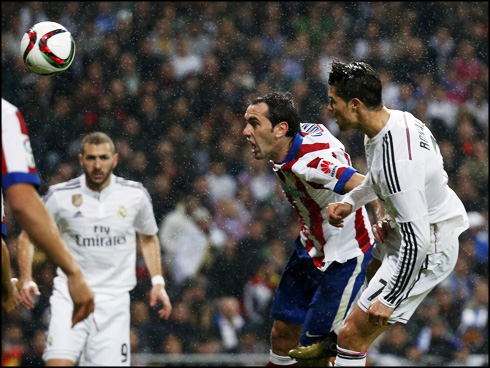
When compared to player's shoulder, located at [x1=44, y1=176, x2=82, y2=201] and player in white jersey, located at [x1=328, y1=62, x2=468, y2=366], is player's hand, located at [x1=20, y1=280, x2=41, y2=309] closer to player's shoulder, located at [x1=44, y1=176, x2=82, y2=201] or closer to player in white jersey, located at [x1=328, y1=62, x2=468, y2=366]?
player's shoulder, located at [x1=44, y1=176, x2=82, y2=201]

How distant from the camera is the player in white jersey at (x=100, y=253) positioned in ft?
18.4

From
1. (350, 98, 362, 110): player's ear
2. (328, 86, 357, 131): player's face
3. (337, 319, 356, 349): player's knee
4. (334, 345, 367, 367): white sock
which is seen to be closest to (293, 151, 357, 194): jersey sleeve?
(328, 86, 357, 131): player's face

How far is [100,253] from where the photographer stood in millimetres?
5840

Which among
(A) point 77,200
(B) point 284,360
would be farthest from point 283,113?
(A) point 77,200

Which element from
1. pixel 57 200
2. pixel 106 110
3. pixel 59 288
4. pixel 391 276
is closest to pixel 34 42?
pixel 57 200

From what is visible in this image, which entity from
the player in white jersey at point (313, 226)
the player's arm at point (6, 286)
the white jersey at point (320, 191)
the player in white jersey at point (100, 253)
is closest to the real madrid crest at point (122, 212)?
the player in white jersey at point (100, 253)

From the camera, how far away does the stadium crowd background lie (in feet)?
28.4

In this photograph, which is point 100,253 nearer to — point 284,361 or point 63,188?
point 63,188

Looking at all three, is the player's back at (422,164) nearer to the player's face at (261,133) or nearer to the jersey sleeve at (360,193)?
the jersey sleeve at (360,193)

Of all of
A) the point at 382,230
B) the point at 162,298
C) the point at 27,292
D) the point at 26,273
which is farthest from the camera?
the point at 162,298

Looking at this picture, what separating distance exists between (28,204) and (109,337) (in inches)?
118

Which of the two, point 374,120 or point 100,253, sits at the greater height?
point 374,120

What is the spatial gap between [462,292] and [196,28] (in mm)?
4860

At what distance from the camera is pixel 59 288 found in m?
5.70
